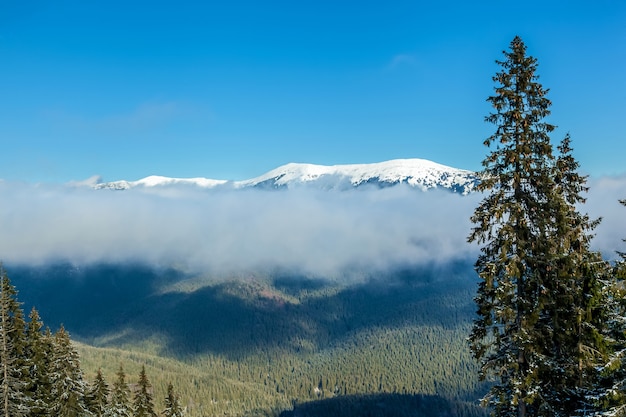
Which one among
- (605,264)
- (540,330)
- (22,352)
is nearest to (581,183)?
(605,264)

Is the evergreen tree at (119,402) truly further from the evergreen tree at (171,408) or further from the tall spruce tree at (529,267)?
the tall spruce tree at (529,267)

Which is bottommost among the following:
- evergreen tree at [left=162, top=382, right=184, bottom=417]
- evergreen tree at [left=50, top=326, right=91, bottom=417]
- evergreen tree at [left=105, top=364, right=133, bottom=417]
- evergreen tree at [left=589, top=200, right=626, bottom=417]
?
evergreen tree at [left=162, top=382, right=184, bottom=417]

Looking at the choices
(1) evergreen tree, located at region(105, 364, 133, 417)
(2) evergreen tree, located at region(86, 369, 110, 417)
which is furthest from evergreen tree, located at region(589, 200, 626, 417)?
(2) evergreen tree, located at region(86, 369, 110, 417)

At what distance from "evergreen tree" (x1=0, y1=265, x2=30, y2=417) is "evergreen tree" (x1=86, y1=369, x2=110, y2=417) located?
10.7m

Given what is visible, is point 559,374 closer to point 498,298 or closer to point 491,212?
point 498,298

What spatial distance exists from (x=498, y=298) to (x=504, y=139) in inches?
304

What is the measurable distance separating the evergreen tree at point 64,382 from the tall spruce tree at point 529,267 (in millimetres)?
40241

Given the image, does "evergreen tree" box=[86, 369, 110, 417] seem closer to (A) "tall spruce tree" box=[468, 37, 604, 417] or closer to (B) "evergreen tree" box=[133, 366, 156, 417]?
(B) "evergreen tree" box=[133, 366, 156, 417]

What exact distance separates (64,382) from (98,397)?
9.13 meters

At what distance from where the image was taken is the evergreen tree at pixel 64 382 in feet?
155

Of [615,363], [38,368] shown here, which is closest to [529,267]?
[615,363]

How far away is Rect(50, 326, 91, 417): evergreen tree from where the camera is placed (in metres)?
47.4

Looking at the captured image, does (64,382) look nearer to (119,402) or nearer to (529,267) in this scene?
(119,402)

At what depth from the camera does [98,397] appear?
55.6 meters
